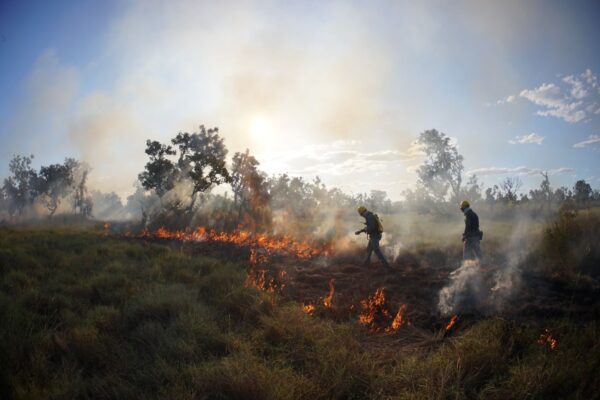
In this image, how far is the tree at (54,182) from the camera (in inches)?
2000

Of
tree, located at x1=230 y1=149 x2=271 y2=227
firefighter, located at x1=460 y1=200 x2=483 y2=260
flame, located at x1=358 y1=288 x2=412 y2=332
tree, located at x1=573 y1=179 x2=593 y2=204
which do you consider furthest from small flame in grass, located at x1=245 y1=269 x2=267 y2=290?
tree, located at x1=573 y1=179 x2=593 y2=204

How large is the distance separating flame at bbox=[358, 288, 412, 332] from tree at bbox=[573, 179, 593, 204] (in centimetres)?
3845

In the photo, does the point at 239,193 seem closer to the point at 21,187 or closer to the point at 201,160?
the point at 201,160

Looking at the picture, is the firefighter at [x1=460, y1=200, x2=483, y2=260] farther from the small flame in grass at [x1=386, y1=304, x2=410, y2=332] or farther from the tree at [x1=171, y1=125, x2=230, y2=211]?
the tree at [x1=171, y1=125, x2=230, y2=211]

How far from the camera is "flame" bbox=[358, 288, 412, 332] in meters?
6.44

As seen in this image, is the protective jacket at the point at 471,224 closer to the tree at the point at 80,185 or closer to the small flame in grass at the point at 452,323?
the small flame in grass at the point at 452,323

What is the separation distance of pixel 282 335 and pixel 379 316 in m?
2.59

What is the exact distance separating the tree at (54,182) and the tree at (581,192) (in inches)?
2625

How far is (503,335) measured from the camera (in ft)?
17.5

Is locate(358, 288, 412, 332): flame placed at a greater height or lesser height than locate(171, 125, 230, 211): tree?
lesser

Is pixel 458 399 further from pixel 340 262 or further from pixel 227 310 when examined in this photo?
pixel 340 262

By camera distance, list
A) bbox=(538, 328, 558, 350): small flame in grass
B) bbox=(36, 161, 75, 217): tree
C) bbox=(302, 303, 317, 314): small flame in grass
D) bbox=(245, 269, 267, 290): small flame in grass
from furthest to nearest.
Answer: bbox=(36, 161, 75, 217): tree → bbox=(245, 269, 267, 290): small flame in grass → bbox=(302, 303, 317, 314): small flame in grass → bbox=(538, 328, 558, 350): small flame in grass

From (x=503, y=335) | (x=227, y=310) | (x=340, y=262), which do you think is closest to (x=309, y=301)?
(x=227, y=310)

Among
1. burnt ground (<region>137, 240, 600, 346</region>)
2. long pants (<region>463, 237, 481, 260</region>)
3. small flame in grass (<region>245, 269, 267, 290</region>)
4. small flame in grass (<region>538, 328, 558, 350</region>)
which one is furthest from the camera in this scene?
long pants (<region>463, 237, 481, 260</region>)
